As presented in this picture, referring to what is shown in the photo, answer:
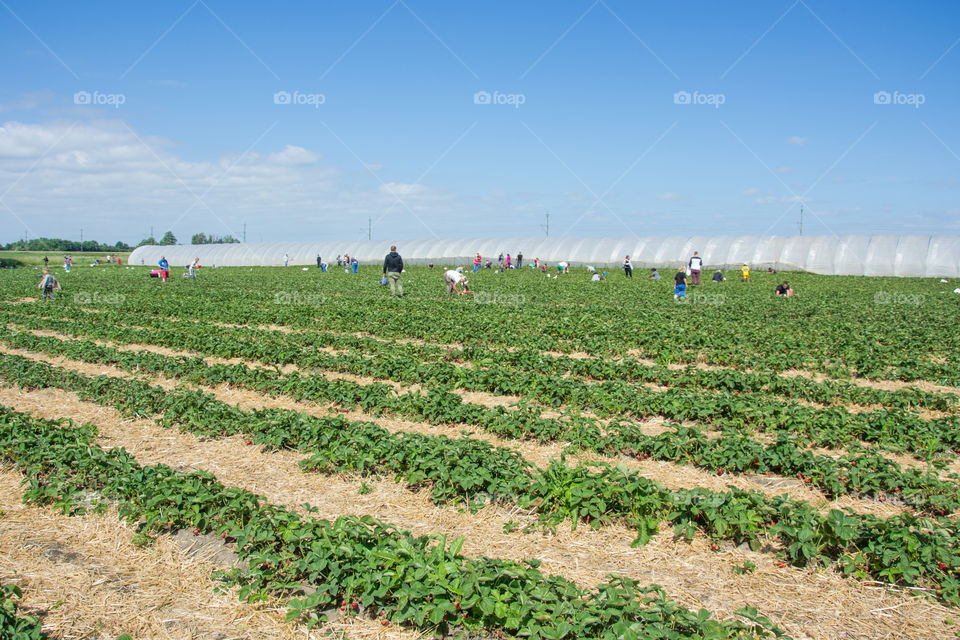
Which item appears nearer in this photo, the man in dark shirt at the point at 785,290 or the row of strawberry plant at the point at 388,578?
the row of strawberry plant at the point at 388,578

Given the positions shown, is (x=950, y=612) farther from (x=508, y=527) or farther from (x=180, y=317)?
(x=180, y=317)

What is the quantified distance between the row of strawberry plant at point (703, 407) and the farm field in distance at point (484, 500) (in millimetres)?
43

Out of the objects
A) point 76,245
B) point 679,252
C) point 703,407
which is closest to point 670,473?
point 703,407

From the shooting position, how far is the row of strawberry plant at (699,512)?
465 cm

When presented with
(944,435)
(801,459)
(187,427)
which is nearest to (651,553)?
(801,459)

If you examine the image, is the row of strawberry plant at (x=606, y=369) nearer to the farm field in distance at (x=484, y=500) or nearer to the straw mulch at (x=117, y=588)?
the farm field in distance at (x=484, y=500)

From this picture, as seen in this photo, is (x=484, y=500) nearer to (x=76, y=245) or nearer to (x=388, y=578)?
(x=388, y=578)

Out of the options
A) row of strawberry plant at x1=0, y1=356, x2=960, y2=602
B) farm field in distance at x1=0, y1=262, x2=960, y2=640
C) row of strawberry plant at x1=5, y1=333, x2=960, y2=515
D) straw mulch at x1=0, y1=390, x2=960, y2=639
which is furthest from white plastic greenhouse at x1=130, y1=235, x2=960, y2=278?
straw mulch at x1=0, y1=390, x2=960, y2=639

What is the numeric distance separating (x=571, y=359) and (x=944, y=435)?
6.04 m

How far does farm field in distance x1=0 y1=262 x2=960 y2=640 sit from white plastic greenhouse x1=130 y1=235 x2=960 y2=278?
131 feet

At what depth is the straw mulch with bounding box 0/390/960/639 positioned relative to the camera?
14.1ft

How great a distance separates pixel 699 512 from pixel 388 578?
9.06 feet

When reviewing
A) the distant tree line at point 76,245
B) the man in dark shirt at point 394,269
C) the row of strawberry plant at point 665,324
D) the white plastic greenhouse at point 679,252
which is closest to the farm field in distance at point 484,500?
the row of strawberry plant at point 665,324

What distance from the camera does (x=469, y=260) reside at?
63.8 m
